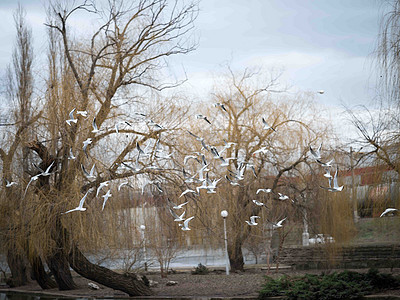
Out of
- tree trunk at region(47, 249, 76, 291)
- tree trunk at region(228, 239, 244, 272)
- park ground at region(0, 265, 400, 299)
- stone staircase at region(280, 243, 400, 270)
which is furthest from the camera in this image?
tree trunk at region(228, 239, 244, 272)

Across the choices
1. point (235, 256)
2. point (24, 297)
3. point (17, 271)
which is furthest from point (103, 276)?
point (235, 256)

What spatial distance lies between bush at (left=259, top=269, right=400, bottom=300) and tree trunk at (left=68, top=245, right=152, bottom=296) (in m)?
3.33

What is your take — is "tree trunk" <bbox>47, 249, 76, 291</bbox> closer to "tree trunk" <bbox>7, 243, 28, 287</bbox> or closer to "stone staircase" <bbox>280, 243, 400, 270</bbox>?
"tree trunk" <bbox>7, 243, 28, 287</bbox>

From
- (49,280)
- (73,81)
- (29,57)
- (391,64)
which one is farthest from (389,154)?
(29,57)

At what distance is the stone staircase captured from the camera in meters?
17.6

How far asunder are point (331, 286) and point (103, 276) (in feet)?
17.7

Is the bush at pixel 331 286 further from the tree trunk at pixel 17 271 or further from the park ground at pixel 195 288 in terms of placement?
the tree trunk at pixel 17 271

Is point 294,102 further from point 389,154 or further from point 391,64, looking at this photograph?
point 391,64

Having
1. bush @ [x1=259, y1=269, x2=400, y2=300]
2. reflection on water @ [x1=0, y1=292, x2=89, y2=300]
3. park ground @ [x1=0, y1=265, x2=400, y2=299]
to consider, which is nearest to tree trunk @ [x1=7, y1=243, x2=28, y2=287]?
park ground @ [x1=0, y1=265, x2=400, y2=299]

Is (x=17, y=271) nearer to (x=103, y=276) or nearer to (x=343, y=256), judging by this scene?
(x=103, y=276)

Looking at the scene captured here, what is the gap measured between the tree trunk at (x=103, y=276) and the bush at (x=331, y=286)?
333 centimetres

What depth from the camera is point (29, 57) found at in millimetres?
18375

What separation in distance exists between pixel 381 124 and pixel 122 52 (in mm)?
5940

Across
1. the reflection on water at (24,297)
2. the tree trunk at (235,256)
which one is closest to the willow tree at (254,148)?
the tree trunk at (235,256)
